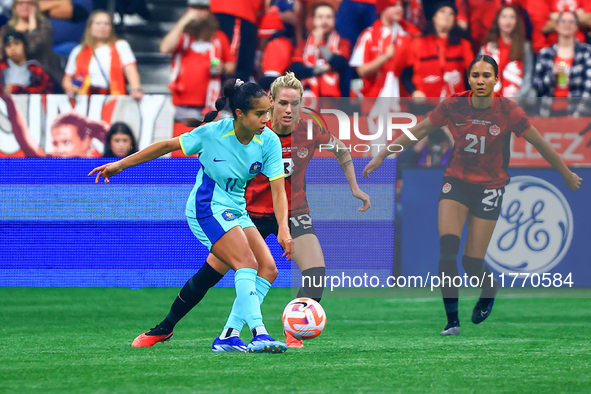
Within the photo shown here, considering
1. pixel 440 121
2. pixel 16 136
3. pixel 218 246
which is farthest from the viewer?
pixel 16 136

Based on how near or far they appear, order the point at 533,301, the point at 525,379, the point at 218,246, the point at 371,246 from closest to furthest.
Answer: the point at 525,379 < the point at 218,246 < the point at 371,246 < the point at 533,301

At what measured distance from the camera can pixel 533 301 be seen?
8.23 metres

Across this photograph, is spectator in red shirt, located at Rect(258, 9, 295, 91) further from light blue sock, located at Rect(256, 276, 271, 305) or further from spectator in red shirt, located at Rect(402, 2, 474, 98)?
light blue sock, located at Rect(256, 276, 271, 305)

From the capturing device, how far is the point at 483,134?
21.4ft

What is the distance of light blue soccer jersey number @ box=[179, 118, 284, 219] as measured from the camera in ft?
16.2

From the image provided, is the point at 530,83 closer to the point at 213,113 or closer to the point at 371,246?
the point at 371,246

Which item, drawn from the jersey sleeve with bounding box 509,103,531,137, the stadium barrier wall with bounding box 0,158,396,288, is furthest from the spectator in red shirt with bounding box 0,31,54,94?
the jersey sleeve with bounding box 509,103,531,137

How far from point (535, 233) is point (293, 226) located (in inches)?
92.6

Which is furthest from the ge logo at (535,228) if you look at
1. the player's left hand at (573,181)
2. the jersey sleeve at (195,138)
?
the jersey sleeve at (195,138)

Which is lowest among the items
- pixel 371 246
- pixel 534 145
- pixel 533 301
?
pixel 533 301

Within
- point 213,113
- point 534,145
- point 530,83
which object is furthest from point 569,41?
point 213,113

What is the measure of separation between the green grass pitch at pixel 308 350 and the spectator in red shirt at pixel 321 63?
2581mm

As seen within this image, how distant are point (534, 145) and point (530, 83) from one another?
8.36ft

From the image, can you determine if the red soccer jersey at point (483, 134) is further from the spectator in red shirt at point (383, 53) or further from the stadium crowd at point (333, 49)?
the spectator in red shirt at point (383, 53)
